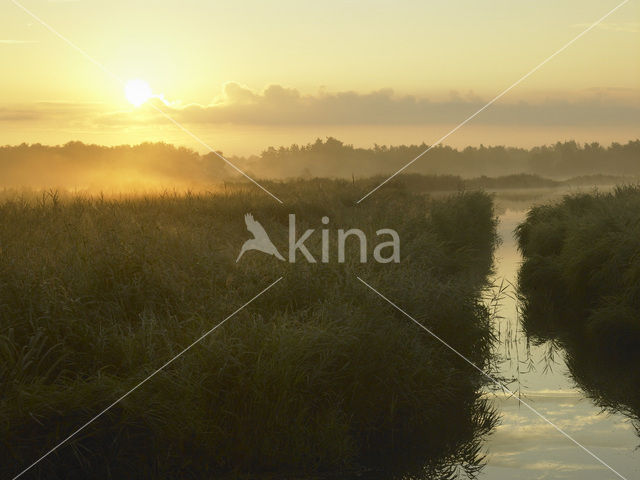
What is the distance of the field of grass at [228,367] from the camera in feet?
17.6

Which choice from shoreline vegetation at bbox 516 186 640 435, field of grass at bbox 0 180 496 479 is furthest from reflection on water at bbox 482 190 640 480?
field of grass at bbox 0 180 496 479

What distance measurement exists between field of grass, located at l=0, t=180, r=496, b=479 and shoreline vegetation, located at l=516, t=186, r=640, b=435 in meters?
1.43

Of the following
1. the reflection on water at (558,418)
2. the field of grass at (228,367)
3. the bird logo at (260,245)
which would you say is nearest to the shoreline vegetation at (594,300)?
the reflection on water at (558,418)

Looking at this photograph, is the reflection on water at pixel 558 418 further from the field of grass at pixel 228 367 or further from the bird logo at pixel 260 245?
the bird logo at pixel 260 245

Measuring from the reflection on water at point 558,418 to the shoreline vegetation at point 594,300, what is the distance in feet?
0.13

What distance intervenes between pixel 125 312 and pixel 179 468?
2149 millimetres

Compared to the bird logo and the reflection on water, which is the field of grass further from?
the bird logo

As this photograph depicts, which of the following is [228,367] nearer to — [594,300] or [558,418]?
[558,418]

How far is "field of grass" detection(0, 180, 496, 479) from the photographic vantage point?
536 cm

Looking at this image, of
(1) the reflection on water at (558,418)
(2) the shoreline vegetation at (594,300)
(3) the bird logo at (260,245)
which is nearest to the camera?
(1) the reflection on water at (558,418)

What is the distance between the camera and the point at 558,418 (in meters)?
7.08

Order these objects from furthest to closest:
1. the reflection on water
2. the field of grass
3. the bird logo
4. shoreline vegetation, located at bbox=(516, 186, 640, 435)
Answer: the bird logo
shoreline vegetation, located at bbox=(516, 186, 640, 435)
the reflection on water
the field of grass

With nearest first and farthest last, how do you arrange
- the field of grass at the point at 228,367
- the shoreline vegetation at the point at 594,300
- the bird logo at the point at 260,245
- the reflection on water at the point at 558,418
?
the field of grass at the point at 228,367, the reflection on water at the point at 558,418, the shoreline vegetation at the point at 594,300, the bird logo at the point at 260,245

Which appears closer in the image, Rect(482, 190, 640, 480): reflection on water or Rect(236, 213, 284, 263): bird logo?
Rect(482, 190, 640, 480): reflection on water
